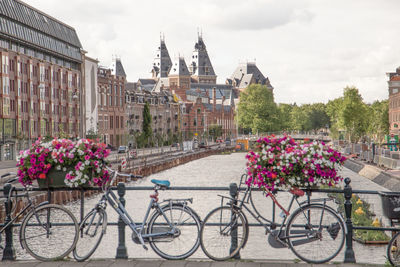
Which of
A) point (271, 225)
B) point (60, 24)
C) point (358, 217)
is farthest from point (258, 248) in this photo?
point (60, 24)

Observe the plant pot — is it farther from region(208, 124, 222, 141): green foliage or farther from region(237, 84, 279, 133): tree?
region(208, 124, 222, 141): green foliage

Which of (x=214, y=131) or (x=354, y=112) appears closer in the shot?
(x=354, y=112)

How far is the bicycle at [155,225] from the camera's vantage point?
9.41m

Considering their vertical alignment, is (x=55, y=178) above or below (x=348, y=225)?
above

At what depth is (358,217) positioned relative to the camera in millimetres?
25641

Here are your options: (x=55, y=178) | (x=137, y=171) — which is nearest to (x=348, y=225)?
(x=55, y=178)

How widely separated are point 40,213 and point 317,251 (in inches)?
180

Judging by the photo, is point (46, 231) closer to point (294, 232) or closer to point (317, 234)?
point (294, 232)

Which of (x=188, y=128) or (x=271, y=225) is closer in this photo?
(x=271, y=225)

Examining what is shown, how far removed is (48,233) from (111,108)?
101m

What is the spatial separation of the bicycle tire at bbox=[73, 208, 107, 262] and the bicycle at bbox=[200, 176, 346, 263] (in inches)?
65.3

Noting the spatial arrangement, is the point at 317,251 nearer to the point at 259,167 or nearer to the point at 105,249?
the point at 259,167

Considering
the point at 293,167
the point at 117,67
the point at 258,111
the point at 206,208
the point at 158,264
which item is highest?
the point at 117,67

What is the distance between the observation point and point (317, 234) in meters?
9.56
